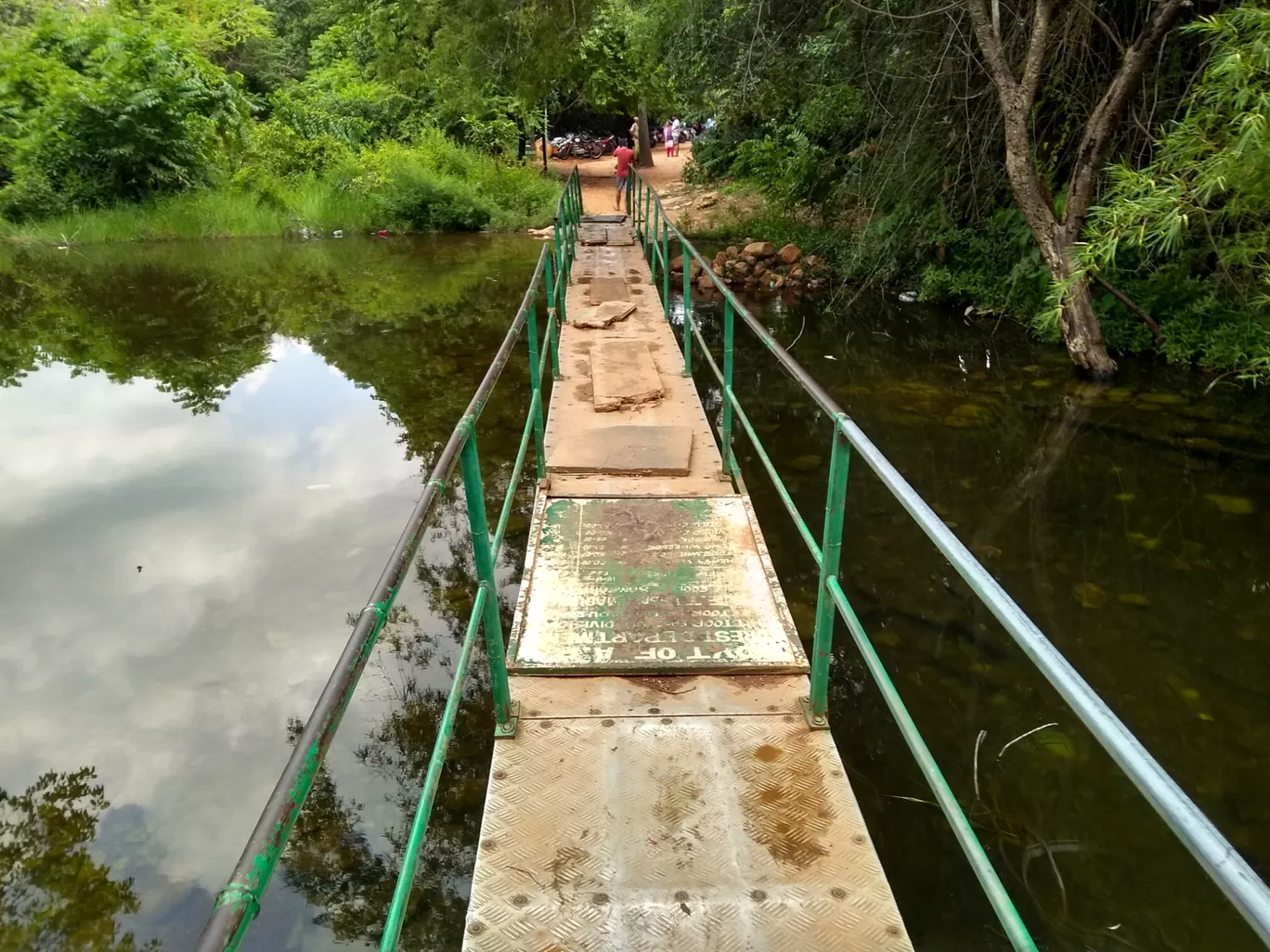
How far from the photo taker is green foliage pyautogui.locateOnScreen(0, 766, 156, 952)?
2.88 meters

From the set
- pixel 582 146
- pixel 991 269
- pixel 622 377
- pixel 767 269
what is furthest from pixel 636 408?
pixel 582 146

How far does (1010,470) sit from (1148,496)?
830mm

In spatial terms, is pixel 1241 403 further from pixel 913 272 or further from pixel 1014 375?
pixel 913 272

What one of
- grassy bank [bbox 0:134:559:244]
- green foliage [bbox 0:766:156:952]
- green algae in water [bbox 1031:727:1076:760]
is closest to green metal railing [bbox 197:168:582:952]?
green foliage [bbox 0:766:156:952]

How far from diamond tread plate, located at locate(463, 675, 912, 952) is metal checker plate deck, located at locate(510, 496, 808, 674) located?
10.1 inches

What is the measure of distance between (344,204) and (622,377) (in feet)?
43.3

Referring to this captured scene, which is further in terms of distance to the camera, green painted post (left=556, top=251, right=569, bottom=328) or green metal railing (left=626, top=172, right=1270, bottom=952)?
green painted post (left=556, top=251, right=569, bottom=328)

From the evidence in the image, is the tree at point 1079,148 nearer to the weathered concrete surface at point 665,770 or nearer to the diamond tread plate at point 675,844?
the weathered concrete surface at point 665,770

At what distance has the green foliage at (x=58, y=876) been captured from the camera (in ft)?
9.46

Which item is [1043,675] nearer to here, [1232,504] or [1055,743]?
[1055,743]

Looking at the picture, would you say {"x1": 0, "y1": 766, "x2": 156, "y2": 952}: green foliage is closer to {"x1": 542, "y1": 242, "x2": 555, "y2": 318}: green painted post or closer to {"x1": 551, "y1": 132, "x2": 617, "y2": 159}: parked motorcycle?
{"x1": 542, "y1": 242, "x2": 555, "y2": 318}: green painted post

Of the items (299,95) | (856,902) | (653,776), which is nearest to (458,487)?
(653,776)

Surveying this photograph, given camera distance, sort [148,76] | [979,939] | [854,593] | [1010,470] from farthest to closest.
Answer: [148,76] < [1010,470] < [854,593] < [979,939]

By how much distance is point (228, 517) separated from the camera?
18.0 ft
